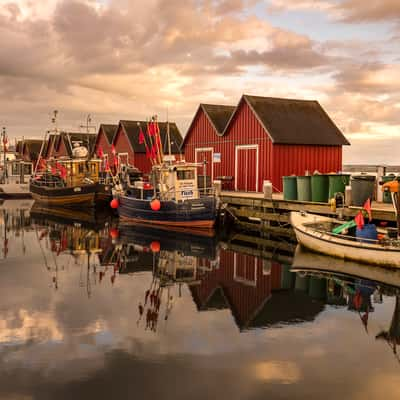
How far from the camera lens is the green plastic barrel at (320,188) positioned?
66.3 feet

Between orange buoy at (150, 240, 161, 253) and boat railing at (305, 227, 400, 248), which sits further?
orange buoy at (150, 240, 161, 253)

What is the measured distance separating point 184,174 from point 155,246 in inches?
202

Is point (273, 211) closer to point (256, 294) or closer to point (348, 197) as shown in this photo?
point (348, 197)

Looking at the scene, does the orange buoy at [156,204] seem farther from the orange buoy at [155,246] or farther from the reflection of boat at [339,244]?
the reflection of boat at [339,244]

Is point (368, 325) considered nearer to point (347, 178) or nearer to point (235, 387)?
point (235, 387)

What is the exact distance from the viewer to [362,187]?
18.7 m

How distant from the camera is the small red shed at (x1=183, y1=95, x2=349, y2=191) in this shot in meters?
26.2

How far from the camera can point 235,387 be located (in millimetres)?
7363

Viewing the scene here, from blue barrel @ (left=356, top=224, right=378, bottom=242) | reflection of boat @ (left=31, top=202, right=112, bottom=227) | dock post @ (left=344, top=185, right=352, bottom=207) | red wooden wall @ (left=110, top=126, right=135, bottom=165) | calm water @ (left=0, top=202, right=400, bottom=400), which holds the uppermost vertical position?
red wooden wall @ (left=110, top=126, right=135, bottom=165)

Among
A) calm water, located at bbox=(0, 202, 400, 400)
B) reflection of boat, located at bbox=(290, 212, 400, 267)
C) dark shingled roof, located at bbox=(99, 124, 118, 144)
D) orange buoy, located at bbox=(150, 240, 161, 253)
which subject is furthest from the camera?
dark shingled roof, located at bbox=(99, 124, 118, 144)

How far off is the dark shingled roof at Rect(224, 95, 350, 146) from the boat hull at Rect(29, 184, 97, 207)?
489 inches

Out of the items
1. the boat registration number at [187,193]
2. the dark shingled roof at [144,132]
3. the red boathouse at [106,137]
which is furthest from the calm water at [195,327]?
the red boathouse at [106,137]

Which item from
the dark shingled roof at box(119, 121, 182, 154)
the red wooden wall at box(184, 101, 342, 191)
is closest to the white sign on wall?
the red wooden wall at box(184, 101, 342, 191)

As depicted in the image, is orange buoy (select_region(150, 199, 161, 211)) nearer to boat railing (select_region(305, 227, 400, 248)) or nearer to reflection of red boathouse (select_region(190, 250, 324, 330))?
reflection of red boathouse (select_region(190, 250, 324, 330))
